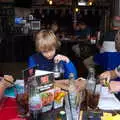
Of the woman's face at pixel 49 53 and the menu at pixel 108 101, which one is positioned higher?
the woman's face at pixel 49 53

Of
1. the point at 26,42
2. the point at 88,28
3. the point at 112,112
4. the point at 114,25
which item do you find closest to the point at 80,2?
the point at 88,28

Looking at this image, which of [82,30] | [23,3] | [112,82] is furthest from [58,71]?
[23,3]

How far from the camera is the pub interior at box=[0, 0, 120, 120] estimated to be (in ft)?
24.4

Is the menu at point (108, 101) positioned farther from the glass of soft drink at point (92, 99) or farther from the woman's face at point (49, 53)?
the woman's face at point (49, 53)

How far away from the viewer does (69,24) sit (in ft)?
29.1

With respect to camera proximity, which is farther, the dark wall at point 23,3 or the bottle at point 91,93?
the dark wall at point 23,3

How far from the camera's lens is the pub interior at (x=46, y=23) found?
7439 millimetres

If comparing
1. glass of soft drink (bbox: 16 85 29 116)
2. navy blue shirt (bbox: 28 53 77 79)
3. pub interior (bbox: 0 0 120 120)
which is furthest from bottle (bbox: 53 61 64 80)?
pub interior (bbox: 0 0 120 120)

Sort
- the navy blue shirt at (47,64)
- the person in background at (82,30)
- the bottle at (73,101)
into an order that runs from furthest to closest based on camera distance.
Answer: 1. the person in background at (82,30)
2. the navy blue shirt at (47,64)
3. the bottle at (73,101)

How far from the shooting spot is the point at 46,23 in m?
8.76

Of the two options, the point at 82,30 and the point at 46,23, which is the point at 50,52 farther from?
the point at 46,23

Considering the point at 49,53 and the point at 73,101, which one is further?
the point at 49,53

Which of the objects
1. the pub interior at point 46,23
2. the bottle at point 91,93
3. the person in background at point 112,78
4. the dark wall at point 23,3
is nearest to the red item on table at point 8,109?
the bottle at point 91,93

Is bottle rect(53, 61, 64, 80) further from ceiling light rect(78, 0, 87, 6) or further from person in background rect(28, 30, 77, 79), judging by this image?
ceiling light rect(78, 0, 87, 6)
